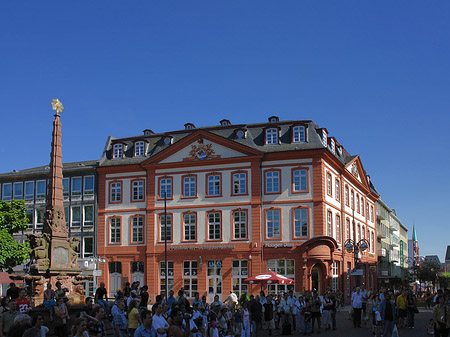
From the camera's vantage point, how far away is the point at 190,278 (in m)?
45.7

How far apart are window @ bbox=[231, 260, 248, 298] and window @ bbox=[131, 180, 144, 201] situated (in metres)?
9.89

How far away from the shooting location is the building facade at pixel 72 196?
1967 inches

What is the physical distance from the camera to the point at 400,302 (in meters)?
26.2

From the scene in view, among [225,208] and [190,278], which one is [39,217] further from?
[225,208]

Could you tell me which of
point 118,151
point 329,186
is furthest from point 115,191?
point 329,186

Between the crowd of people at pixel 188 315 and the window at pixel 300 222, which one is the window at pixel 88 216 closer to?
the window at pixel 300 222

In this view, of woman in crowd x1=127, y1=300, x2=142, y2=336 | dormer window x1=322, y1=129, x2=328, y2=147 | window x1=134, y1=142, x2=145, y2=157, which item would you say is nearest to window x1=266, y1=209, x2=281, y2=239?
dormer window x1=322, y1=129, x2=328, y2=147

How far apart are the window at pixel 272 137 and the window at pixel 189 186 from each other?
6383 millimetres

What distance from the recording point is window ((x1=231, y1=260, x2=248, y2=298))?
145 feet

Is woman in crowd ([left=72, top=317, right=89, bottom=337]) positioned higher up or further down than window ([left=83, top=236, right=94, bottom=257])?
further down

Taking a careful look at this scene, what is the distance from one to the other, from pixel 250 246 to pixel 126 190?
11684mm

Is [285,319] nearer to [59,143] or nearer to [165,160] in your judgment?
[59,143]

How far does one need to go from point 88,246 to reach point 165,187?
28.6 ft

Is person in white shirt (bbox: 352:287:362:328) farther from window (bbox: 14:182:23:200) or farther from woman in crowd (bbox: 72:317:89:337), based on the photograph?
window (bbox: 14:182:23:200)
